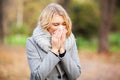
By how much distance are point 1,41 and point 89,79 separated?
19.6 m

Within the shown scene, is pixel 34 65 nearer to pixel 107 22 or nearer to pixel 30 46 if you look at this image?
pixel 30 46

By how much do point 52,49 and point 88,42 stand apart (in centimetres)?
2870

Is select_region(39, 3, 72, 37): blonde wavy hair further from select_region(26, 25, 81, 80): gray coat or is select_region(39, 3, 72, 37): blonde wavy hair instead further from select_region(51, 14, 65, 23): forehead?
select_region(26, 25, 81, 80): gray coat

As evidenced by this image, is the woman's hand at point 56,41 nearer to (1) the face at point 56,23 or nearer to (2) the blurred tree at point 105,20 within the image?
(1) the face at point 56,23

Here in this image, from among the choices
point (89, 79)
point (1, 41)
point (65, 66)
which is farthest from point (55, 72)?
point (1, 41)

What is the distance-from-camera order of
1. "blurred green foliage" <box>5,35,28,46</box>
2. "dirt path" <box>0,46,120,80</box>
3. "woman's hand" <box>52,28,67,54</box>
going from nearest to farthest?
"woman's hand" <box>52,28,67,54</box>
"dirt path" <box>0,46,120,80</box>
"blurred green foliage" <box>5,35,28,46</box>

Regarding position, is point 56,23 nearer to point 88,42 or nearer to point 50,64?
point 50,64

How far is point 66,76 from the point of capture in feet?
14.8

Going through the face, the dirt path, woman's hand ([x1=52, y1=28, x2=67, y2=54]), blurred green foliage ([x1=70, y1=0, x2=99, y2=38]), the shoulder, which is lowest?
blurred green foliage ([x1=70, y1=0, x2=99, y2=38])

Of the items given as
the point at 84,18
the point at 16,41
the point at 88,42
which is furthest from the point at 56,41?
the point at 16,41

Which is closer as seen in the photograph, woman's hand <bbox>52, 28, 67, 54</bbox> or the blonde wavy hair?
woman's hand <bbox>52, 28, 67, 54</bbox>

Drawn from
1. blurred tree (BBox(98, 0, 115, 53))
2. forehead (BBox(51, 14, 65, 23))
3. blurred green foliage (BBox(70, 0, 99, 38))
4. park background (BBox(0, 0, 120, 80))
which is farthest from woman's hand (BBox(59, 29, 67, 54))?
blurred green foliage (BBox(70, 0, 99, 38))

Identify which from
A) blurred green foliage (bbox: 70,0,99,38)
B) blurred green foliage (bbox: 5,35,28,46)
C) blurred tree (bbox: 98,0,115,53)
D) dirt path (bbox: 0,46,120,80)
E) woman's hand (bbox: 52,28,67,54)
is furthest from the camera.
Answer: blurred green foliage (bbox: 5,35,28,46)

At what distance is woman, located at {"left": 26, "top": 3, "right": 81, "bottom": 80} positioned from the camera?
4.28 m
